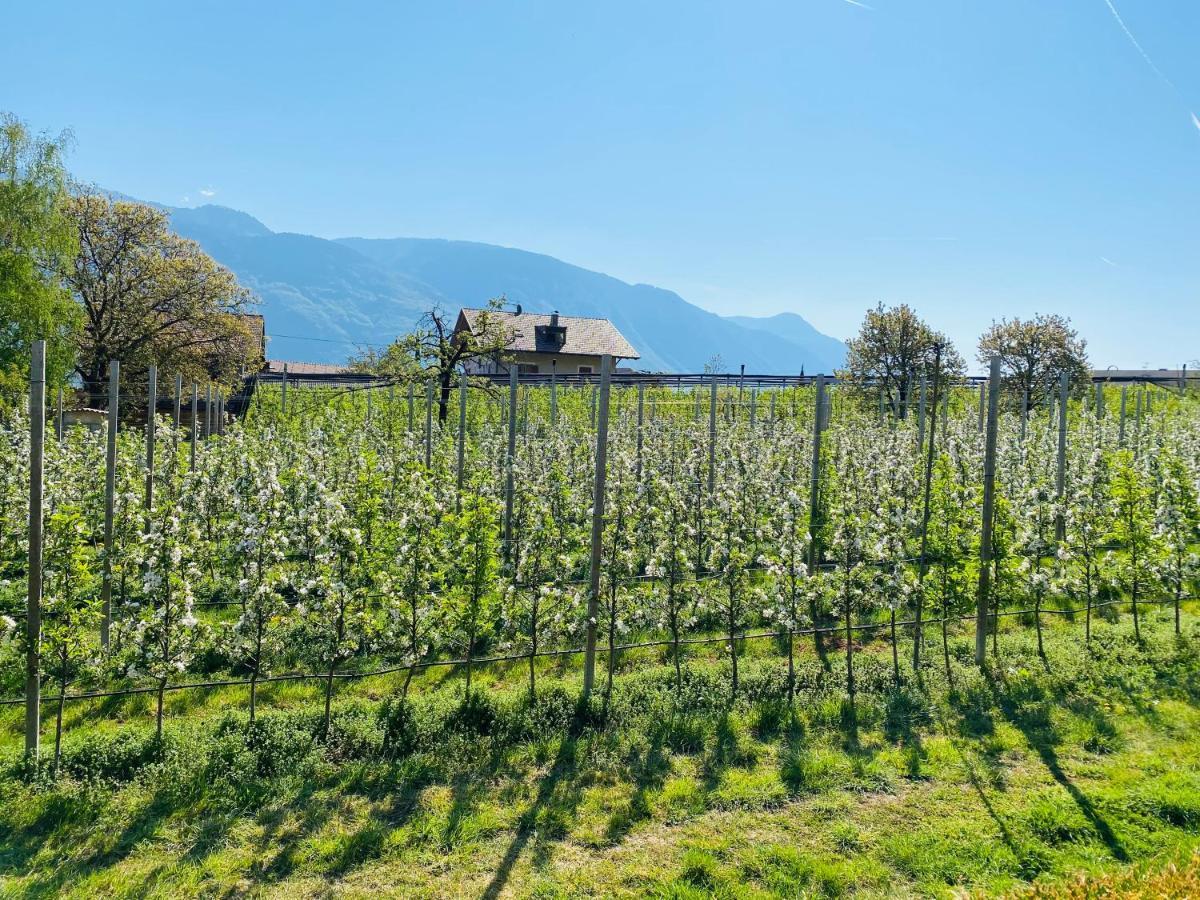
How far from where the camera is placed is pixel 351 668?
341 inches

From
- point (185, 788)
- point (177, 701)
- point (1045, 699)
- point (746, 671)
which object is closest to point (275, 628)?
point (177, 701)

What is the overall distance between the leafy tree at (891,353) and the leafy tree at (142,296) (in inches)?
965

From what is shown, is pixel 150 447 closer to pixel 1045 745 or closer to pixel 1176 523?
pixel 1045 745

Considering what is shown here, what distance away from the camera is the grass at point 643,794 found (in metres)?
4.96

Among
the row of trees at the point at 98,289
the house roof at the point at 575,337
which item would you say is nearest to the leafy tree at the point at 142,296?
the row of trees at the point at 98,289

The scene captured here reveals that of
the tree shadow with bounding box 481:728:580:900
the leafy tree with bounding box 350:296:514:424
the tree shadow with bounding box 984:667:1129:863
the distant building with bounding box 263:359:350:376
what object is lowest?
the tree shadow with bounding box 481:728:580:900

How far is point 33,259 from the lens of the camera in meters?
24.1

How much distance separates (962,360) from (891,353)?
129 inches

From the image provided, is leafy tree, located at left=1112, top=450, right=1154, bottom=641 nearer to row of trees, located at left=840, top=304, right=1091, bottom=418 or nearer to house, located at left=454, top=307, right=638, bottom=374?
row of trees, located at left=840, top=304, right=1091, bottom=418

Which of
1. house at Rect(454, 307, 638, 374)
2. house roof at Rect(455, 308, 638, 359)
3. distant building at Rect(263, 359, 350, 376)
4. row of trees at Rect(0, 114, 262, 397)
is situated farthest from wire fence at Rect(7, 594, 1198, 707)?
house roof at Rect(455, 308, 638, 359)

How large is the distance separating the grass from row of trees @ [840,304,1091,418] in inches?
762

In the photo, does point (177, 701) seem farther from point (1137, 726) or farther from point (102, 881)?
point (1137, 726)

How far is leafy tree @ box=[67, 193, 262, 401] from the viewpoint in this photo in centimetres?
2805

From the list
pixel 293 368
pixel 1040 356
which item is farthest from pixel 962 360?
pixel 293 368
